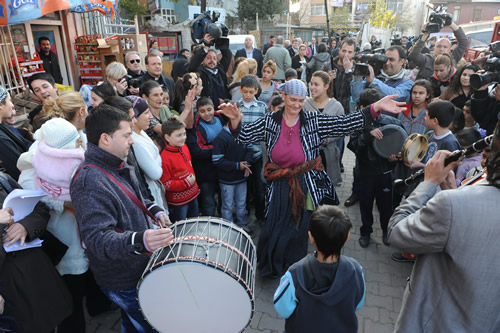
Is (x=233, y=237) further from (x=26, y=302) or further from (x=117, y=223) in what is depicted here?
(x=26, y=302)

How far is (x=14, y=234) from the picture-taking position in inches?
79.2

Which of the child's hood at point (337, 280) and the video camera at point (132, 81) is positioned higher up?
the video camera at point (132, 81)

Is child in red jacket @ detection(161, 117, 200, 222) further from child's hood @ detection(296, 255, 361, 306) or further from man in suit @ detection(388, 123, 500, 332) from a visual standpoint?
man in suit @ detection(388, 123, 500, 332)

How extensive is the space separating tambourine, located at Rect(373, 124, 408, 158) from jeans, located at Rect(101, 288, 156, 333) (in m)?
2.80

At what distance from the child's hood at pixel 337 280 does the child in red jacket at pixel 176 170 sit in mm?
1933

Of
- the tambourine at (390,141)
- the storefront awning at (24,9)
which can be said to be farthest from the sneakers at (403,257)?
the storefront awning at (24,9)

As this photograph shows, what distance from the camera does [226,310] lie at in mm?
2033

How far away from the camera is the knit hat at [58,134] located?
2.27 metres

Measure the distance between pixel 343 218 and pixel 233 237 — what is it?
723mm

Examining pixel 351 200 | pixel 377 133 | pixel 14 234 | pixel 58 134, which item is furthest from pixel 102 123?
pixel 351 200

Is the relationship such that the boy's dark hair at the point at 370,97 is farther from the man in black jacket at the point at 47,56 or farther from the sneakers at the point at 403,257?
the man in black jacket at the point at 47,56

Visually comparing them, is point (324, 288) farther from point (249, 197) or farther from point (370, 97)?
point (249, 197)

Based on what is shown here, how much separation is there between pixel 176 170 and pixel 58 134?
1349 millimetres

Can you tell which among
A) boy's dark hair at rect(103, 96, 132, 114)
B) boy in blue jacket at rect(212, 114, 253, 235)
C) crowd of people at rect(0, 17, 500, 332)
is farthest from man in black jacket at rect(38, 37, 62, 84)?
boy's dark hair at rect(103, 96, 132, 114)
